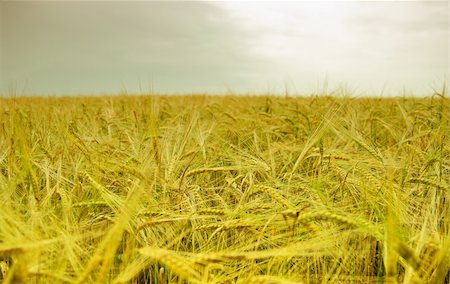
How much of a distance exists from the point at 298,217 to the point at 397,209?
0.38 meters

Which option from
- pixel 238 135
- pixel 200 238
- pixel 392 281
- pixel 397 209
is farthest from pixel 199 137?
pixel 392 281

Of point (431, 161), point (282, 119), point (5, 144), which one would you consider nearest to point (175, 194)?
point (431, 161)

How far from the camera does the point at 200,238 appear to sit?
1377 mm

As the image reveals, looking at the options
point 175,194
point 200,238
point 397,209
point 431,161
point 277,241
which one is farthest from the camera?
point 431,161

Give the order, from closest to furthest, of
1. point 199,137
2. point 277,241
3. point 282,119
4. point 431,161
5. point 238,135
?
point 277,241 < point 431,161 < point 199,137 < point 238,135 < point 282,119

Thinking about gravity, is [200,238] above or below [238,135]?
below

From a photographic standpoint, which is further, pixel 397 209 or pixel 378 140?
pixel 378 140

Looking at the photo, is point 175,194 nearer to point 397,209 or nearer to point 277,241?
point 277,241

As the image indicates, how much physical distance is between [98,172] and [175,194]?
332 mm

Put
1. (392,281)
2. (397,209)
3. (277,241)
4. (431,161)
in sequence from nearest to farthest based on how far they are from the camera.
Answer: (392,281) → (397,209) → (277,241) → (431,161)

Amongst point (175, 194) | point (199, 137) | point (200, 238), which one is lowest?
point (200, 238)

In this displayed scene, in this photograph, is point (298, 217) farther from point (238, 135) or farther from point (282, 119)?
point (282, 119)

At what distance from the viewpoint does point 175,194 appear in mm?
1479

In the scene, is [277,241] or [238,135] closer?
[277,241]
